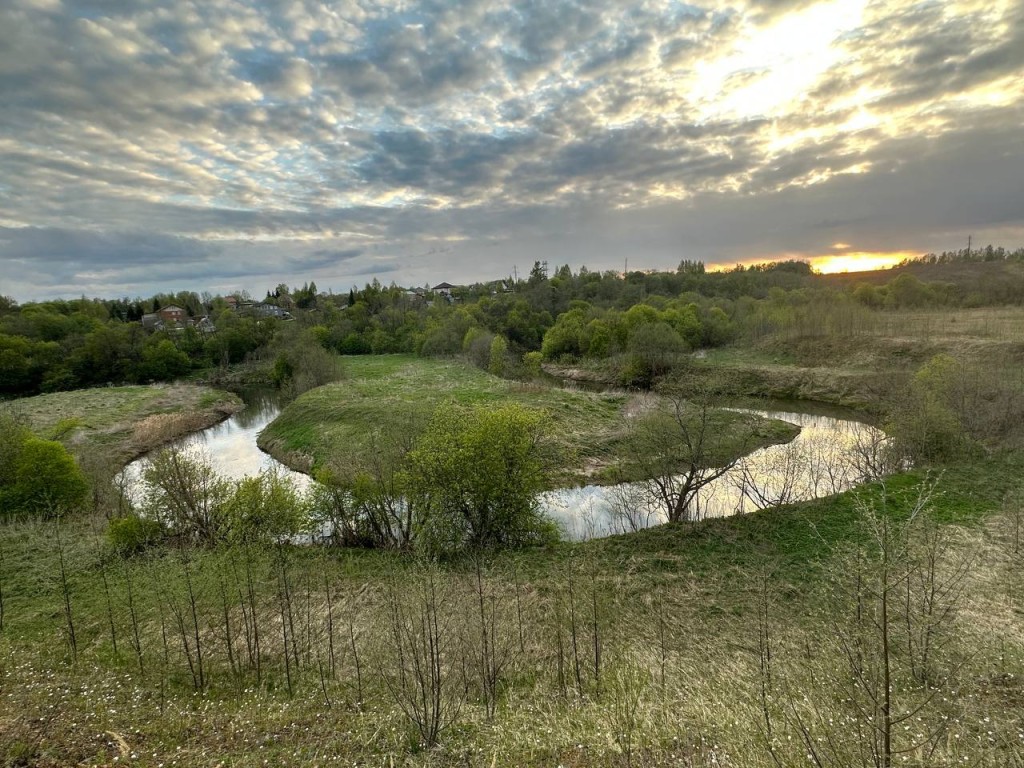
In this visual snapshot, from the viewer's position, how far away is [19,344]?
2467 inches

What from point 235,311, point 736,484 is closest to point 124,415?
point 736,484

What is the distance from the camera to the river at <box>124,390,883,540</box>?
69.8 ft

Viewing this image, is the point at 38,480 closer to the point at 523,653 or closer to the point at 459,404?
the point at 523,653

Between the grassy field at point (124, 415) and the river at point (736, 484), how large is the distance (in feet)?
16.8

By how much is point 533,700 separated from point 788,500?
16.1 metres

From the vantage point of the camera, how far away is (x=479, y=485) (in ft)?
58.6

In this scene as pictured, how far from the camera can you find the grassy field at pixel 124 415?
1443 inches

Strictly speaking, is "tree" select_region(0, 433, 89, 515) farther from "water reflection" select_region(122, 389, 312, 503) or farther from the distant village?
the distant village

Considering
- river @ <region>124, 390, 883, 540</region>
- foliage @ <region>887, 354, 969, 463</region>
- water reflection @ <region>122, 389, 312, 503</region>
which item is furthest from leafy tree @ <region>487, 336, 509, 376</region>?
foliage @ <region>887, 354, 969, 463</region>

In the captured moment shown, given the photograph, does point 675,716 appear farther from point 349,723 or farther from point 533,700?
point 349,723

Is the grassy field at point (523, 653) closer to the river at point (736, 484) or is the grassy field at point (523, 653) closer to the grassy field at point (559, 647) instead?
the grassy field at point (559, 647)

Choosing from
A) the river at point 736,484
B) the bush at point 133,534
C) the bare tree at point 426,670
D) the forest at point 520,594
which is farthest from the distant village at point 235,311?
the bare tree at point 426,670

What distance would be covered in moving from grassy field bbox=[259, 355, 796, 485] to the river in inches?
56.6

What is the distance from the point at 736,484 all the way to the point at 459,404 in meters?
23.5
